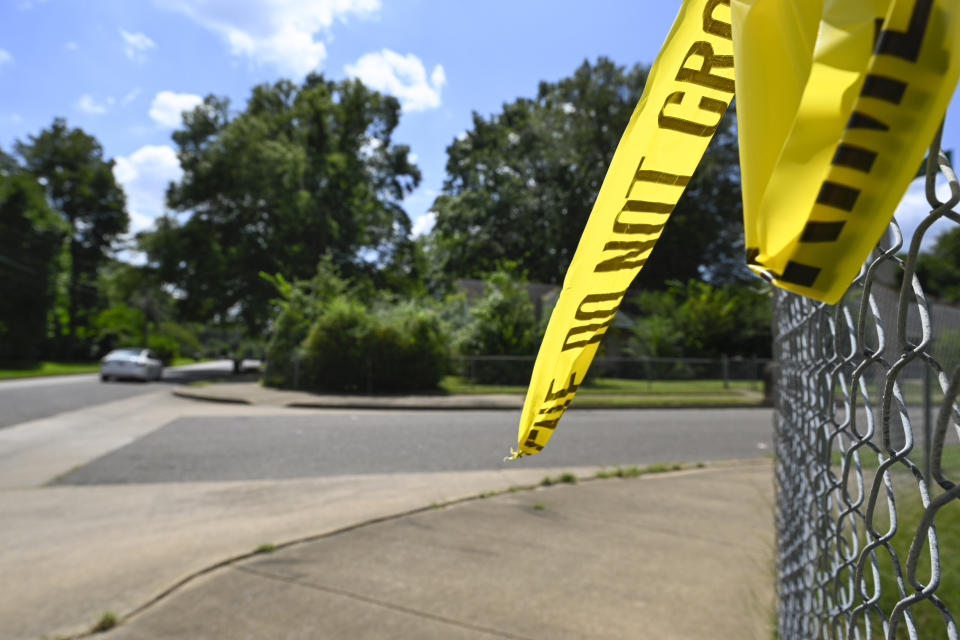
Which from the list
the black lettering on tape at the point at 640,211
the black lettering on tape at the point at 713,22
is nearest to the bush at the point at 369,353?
the black lettering on tape at the point at 640,211

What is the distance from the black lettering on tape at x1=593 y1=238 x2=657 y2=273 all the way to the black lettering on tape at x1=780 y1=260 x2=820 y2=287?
0.43m

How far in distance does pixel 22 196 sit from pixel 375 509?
4087 cm

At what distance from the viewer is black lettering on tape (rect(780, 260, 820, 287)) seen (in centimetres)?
56

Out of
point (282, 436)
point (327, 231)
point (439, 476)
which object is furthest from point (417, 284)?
point (439, 476)

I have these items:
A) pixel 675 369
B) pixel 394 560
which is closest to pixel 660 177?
pixel 394 560

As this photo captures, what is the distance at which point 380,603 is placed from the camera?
311 centimetres

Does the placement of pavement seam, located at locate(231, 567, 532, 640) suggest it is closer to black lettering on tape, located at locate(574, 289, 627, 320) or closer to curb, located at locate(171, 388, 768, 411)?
black lettering on tape, located at locate(574, 289, 627, 320)

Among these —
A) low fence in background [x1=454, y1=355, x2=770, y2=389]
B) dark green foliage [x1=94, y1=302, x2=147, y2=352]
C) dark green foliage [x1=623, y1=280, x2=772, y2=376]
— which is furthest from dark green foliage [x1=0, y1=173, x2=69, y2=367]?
dark green foliage [x1=623, y1=280, x2=772, y2=376]

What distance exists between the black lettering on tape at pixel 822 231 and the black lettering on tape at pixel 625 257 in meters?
0.44

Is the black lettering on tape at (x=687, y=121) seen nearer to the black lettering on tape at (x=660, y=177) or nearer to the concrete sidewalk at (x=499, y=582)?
the black lettering on tape at (x=660, y=177)

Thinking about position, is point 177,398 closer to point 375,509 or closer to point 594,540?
point 375,509

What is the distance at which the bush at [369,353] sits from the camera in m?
19.2

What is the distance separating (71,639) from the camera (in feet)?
9.14

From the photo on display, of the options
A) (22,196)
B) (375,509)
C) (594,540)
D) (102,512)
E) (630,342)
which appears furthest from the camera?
(22,196)
